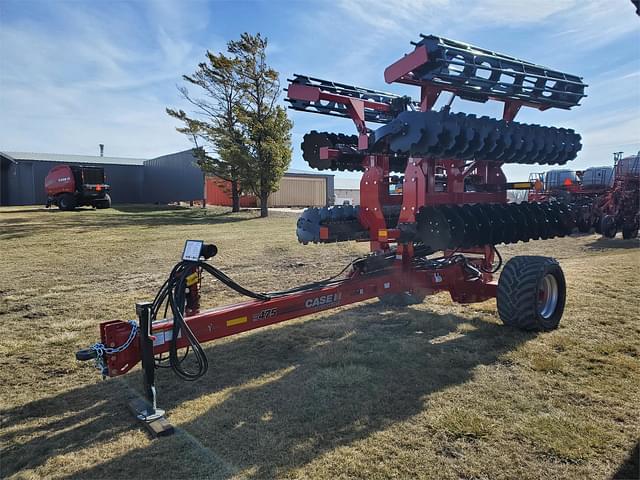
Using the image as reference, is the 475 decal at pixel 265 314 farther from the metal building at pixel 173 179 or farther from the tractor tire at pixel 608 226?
the metal building at pixel 173 179

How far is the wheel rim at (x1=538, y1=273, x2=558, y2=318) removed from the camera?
5.18 meters

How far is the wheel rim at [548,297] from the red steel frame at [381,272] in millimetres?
604

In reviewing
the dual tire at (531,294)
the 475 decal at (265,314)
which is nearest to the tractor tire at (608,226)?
the dual tire at (531,294)

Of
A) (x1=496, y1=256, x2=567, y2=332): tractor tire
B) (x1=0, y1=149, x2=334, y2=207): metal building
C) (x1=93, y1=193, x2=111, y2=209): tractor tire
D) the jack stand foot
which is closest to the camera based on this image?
the jack stand foot

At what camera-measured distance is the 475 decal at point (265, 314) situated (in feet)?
12.6

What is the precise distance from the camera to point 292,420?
326 centimetres

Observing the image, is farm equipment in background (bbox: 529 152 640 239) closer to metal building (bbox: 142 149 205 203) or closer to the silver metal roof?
metal building (bbox: 142 149 205 203)

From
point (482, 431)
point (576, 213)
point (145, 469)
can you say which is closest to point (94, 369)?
point (145, 469)

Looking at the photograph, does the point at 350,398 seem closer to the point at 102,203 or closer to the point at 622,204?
the point at 622,204

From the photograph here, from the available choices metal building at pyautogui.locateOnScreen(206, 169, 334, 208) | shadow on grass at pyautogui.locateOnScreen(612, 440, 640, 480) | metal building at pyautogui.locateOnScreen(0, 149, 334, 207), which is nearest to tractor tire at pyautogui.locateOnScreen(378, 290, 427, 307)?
shadow on grass at pyautogui.locateOnScreen(612, 440, 640, 480)

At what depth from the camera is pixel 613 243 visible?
1439 cm

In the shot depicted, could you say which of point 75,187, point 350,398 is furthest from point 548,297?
point 75,187

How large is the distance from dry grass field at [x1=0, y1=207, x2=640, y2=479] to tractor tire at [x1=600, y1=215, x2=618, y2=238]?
10571mm

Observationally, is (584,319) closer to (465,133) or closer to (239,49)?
(465,133)
